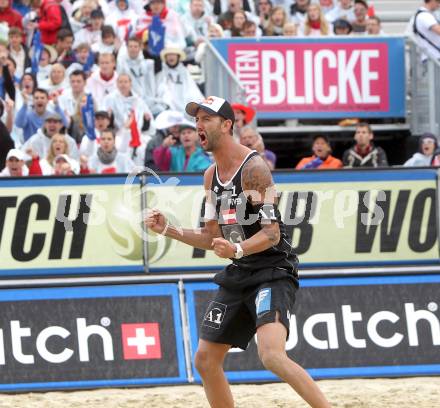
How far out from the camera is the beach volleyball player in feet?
20.7

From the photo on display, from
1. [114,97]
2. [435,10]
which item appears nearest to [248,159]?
[114,97]

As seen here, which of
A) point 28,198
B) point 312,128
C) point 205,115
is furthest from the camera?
point 312,128

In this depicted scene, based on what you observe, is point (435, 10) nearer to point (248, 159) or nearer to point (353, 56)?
point (353, 56)

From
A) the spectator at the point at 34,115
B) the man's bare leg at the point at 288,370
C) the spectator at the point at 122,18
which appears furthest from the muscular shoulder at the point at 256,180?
the spectator at the point at 122,18

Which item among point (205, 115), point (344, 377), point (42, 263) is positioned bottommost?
point (344, 377)

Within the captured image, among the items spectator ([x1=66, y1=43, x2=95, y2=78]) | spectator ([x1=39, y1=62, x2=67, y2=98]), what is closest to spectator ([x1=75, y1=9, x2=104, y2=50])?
spectator ([x1=66, y1=43, x2=95, y2=78])

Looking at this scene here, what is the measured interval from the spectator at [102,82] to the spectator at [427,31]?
12.8 feet

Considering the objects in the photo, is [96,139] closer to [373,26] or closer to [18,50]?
[18,50]

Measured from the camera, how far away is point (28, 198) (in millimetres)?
9789

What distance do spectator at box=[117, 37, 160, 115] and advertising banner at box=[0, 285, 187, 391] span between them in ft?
15.8

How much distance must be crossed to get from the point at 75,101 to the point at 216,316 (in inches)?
277

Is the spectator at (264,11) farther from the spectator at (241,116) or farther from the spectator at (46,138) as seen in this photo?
the spectator at (46,138)

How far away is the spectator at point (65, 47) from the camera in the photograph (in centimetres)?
1394

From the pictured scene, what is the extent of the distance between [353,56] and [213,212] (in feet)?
25.5
